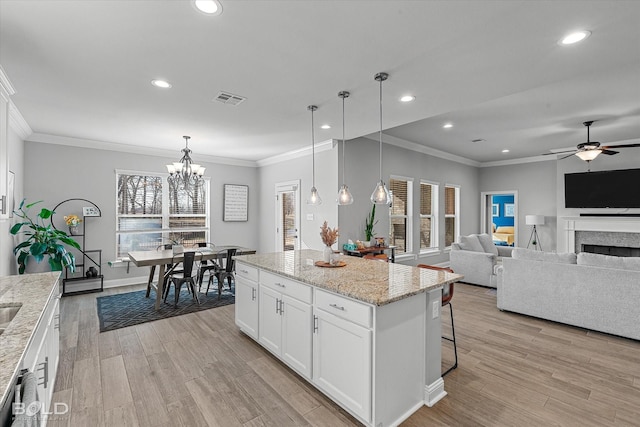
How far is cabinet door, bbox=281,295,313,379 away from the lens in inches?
94.0

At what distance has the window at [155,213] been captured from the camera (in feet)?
19.0

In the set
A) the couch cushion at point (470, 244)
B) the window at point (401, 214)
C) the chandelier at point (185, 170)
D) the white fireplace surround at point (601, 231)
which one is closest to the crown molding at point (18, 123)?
the chandelier at point (185, 170)

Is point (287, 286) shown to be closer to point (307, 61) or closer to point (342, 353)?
point (342, 353)

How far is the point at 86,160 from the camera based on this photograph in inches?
210

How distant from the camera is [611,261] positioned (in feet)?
11.1

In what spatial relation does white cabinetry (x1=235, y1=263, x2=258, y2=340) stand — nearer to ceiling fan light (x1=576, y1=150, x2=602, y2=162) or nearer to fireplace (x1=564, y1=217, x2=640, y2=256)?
ceiling fan light (x1=576, y1=150, x2=602, y2=162)

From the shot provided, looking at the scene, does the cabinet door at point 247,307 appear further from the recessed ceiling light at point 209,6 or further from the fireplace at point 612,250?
the fireplace at point 612,250

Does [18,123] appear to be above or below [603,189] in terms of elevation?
above

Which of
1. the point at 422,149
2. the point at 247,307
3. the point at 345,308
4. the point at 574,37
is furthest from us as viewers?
the point at 422,149

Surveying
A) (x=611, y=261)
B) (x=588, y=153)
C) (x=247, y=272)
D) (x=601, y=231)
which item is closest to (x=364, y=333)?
(x=247, y=272)

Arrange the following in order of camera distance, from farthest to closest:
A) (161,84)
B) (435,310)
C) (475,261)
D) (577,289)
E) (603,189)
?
(603,189) → (475,261) → (577,289) → (161,84) → (435,310)

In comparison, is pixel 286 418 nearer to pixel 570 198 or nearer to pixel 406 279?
pixel 406 279

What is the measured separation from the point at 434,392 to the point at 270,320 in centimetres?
149

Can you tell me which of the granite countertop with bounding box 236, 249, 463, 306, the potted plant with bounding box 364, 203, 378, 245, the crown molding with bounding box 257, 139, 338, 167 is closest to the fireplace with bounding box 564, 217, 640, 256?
the potted plant with bounding box 364, 203, 378, 245
